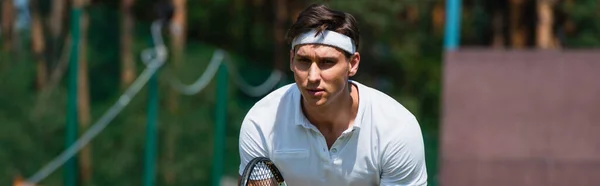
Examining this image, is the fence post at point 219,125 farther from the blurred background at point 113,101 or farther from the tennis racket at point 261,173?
the tennis racket at point 261,173

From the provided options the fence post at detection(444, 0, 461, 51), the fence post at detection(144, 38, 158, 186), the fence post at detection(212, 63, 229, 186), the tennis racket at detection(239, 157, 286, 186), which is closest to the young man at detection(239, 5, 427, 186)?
the tennis racket at detection(239, 157, 286, 186)

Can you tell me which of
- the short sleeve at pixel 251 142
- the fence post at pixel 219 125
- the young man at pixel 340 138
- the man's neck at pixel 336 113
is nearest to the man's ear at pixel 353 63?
the young man at pixel 340 138

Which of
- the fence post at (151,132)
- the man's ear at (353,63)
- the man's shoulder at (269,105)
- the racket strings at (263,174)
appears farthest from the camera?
the fence post at (151,132)

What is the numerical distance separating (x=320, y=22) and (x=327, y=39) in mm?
75

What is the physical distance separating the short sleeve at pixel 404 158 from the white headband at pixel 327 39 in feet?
1.48

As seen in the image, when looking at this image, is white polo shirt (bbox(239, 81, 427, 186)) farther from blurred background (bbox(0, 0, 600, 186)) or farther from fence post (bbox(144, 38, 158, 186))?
fence post (bbox(144, 38, 158, 186))

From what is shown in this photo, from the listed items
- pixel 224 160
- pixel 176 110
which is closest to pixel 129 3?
pixel 224 160

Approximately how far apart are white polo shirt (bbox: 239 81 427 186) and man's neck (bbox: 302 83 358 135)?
4 cm

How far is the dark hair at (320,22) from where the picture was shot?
4770mm

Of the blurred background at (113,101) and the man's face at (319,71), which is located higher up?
the man's face at (319,71)

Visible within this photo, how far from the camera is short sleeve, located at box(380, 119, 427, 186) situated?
4977 millimetres

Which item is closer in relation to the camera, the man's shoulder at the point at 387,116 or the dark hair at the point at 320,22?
the dark hair at the point at 320,22

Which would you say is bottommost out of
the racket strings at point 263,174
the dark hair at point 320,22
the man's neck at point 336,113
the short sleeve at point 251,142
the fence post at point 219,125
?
the fence post at point 219,125

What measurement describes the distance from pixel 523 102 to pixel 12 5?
6.10 meters
